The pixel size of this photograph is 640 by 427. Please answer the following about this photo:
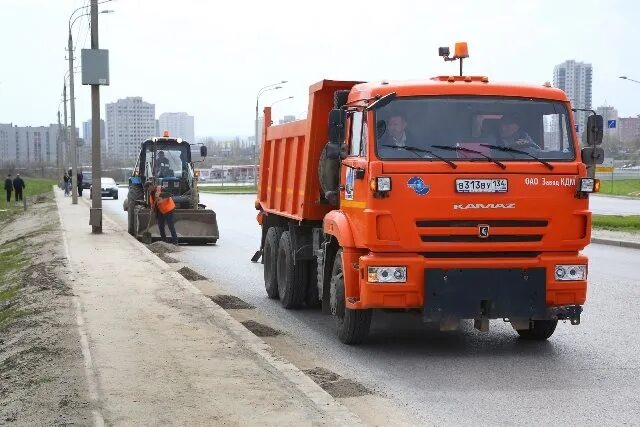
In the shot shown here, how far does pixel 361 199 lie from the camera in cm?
906

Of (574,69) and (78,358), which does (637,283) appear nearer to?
(78,358)

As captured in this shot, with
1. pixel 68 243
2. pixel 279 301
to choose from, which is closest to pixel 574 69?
pixel 68 243

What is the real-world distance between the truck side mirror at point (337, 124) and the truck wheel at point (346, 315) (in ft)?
3.74

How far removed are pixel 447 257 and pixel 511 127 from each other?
141cm

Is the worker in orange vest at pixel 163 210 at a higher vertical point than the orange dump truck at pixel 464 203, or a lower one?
lower

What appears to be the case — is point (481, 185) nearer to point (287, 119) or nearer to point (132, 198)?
point (287, 119)

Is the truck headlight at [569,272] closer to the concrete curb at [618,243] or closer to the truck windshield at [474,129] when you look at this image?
the truck windshield at [474,129]

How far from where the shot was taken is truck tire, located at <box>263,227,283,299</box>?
13352mm

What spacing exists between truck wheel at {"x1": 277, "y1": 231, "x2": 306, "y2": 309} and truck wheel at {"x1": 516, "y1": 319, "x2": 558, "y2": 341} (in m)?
3.20

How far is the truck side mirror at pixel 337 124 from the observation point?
9.57 metres

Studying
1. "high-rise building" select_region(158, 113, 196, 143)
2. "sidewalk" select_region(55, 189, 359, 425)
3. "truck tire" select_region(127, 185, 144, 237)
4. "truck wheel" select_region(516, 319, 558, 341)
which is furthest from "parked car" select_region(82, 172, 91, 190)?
"truck wheel" select_region(516, 319, 558, 341)

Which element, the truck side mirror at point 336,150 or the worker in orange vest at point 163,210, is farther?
the worker in orange vest at point 163,210

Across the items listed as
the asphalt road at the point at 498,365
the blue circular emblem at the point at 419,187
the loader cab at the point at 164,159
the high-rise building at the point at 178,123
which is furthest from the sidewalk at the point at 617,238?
the high-rise building at the point at 178,123

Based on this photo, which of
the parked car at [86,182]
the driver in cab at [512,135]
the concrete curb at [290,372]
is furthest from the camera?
the parked car at [86,182]
